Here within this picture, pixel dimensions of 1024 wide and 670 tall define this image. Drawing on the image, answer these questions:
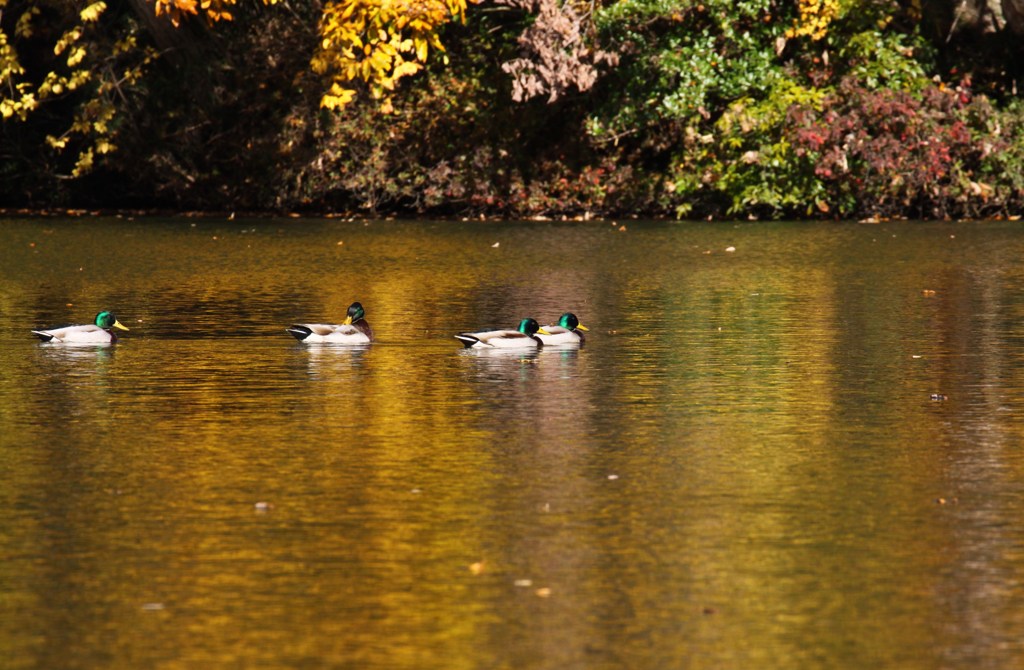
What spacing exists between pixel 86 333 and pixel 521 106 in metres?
22.1

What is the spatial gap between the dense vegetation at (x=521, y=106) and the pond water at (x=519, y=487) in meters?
15.0

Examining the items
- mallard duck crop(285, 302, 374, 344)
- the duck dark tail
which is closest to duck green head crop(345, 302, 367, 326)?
mallard duck crop(285, 302, 374, 344)

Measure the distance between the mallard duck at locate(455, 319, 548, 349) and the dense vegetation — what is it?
677 inches

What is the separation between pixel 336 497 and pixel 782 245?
64.6ft

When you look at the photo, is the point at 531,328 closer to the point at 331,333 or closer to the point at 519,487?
the point at 331,333

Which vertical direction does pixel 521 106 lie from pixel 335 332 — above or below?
above

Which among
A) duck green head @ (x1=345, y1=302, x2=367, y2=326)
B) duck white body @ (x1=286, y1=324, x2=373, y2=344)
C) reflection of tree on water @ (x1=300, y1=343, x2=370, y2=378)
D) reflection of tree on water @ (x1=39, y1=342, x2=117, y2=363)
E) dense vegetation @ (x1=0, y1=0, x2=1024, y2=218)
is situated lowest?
reflection of tree on water @ (x1=300, y1=343, x2=370, y2=378)

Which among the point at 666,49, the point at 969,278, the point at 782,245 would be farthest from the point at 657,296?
the point at 666,49

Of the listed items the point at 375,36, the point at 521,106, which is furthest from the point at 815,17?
the point at 375,36

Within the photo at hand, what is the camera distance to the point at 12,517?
8930 millimetres

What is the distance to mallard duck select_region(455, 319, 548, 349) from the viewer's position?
15.5 metres

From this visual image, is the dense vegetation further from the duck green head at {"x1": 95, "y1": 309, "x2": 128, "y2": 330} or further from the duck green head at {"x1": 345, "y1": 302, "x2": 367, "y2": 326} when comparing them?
the duck green head at {"x1": 95, "y1": 309, "x2": 128, "y2": 330}

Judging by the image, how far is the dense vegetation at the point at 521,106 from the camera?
34.7 meters

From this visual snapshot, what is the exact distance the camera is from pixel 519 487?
378 inches
